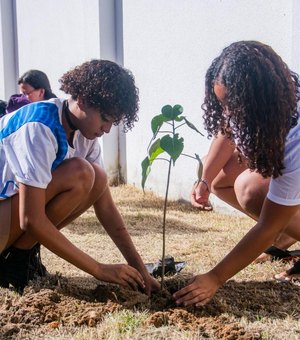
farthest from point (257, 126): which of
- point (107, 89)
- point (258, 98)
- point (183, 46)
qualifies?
point (183, 46)

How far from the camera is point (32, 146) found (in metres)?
2.50

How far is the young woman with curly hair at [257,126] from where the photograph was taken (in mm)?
2127

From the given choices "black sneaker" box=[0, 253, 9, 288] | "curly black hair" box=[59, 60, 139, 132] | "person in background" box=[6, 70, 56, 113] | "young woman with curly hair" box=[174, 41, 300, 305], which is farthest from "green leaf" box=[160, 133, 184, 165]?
"person in background" box=[6, 70, 56, 113]

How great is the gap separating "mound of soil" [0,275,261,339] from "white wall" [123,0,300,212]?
92.4 inches

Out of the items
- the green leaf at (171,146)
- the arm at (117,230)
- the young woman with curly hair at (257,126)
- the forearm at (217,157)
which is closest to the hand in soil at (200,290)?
the young woman with curly hair at (257,126)

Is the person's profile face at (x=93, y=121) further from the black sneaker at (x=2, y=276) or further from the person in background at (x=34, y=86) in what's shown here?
the person in background at (x=34, y=86)

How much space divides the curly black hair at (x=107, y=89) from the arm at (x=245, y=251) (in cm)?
69

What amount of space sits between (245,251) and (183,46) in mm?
3490

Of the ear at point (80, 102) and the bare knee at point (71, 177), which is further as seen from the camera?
the bare knee at point (71, 177)

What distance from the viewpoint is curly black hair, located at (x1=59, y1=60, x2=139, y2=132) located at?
253 cm

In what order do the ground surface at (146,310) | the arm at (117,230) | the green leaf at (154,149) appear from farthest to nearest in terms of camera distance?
1. the arm at (117,230)
2. the green leaf at (154,149)
3. the ground surface at (146,310)

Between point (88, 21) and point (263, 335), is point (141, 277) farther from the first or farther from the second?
point (88, 21)

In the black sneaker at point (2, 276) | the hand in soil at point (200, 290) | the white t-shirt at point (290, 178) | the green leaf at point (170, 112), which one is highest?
the green leaf at point (170, 112)

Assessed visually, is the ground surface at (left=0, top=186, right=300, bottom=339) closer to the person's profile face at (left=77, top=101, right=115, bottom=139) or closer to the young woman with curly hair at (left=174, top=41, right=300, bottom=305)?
the young woman with curly hair at (left=174, top=41, right=300, bottom=305)
